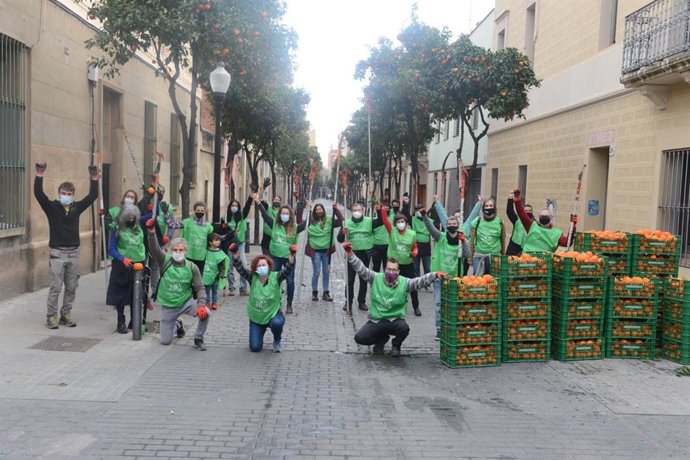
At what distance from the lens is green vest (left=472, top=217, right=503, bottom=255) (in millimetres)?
9195

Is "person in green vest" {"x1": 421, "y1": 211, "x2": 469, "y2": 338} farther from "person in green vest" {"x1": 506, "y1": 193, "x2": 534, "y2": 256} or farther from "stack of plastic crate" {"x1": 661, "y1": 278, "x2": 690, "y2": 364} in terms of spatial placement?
"stack of plastic crate" {"x1": 661, "y1": 278, "x2": 690, "y2": 364}

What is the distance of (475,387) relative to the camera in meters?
6.38

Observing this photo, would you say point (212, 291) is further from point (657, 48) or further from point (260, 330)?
point (657, 48)

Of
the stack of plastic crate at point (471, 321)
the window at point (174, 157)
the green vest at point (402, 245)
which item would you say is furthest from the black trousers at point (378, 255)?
the window at point (174, 157)

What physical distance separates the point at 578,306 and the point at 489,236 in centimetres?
212

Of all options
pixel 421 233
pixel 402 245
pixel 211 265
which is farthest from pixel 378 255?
pixel 211 265

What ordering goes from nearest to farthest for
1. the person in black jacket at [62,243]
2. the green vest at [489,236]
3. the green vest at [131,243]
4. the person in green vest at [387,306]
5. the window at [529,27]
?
the person in green vest at [387,306]
the person in black jacket at [62,243]
the green vest at [131,243]
the green vest at [489,236]
the window at [529,27]

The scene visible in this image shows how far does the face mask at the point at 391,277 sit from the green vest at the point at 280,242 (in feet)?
10.1

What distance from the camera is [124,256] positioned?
8141 millimetres

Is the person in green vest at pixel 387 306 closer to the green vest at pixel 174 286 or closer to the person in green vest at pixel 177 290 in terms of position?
the person in green vest at pixel 177 290

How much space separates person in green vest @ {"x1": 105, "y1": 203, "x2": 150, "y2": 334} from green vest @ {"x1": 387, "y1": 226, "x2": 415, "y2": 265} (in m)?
3.68

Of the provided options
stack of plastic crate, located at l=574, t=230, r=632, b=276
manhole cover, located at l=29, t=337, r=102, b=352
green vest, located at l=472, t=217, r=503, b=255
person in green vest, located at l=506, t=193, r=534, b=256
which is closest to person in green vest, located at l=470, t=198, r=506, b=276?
green vest, located at l=472, t=217, r=503, b=255

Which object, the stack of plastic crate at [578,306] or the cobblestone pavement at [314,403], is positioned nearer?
the cobblestone pavement at [314,403]

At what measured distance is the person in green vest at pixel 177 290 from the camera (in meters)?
7.53
